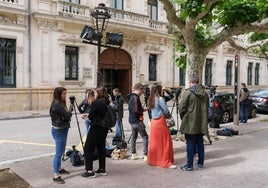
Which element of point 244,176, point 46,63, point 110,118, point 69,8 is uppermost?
point 69,8

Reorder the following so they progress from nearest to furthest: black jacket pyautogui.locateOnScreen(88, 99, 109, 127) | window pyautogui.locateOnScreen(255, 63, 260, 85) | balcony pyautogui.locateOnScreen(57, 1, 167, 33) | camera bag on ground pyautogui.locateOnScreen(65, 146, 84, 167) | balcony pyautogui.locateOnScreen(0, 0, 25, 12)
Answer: black jacket pyautogui.locateOnScreen(88, 99, 109, 127) < camera bag on ground pyautogui.locateOnScreen(65, 146, 84, 167) < balcony pyautogui.locateOnScreen(0, 0, 25, 12) < balcony pyautogui.locateOnScreen(57, 1, 167, 33) < window pyautogui.locateOnScreen(255, 63, 260, 85)

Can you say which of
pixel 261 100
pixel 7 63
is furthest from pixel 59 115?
pixel 261 100

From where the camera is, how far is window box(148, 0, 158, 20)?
2423cm

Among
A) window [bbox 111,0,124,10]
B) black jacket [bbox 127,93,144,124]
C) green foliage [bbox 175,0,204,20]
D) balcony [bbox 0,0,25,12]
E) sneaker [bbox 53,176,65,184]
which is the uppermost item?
window [bbox 111,0,124,10]

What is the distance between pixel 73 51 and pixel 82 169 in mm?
14399

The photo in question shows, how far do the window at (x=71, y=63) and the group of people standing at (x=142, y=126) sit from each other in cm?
1282

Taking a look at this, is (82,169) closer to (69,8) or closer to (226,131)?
(226,131)

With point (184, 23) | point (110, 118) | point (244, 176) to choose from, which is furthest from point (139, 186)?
point (184, 23)

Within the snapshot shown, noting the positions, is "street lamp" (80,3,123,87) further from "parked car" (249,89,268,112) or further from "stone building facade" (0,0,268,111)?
"parked car" (249,89,268,112)

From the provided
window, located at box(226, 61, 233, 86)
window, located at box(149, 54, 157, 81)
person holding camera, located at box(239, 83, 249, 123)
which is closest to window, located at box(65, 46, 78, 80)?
window, located at box(149, 54, 157, 81)

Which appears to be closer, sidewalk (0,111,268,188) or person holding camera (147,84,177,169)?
sidewalk (0,111,268,188)

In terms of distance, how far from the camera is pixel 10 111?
17.5 m

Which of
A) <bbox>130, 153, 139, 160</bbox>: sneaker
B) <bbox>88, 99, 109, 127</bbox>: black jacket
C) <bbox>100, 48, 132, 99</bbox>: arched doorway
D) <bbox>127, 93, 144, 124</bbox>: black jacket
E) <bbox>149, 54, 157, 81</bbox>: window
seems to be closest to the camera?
<bbox>88, 99, 109, 127</bbox>: black jacket

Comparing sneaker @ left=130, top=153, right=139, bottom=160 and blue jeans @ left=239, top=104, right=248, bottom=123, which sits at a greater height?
blue jeans @ left=239, top=104, right=248, bottom=123
